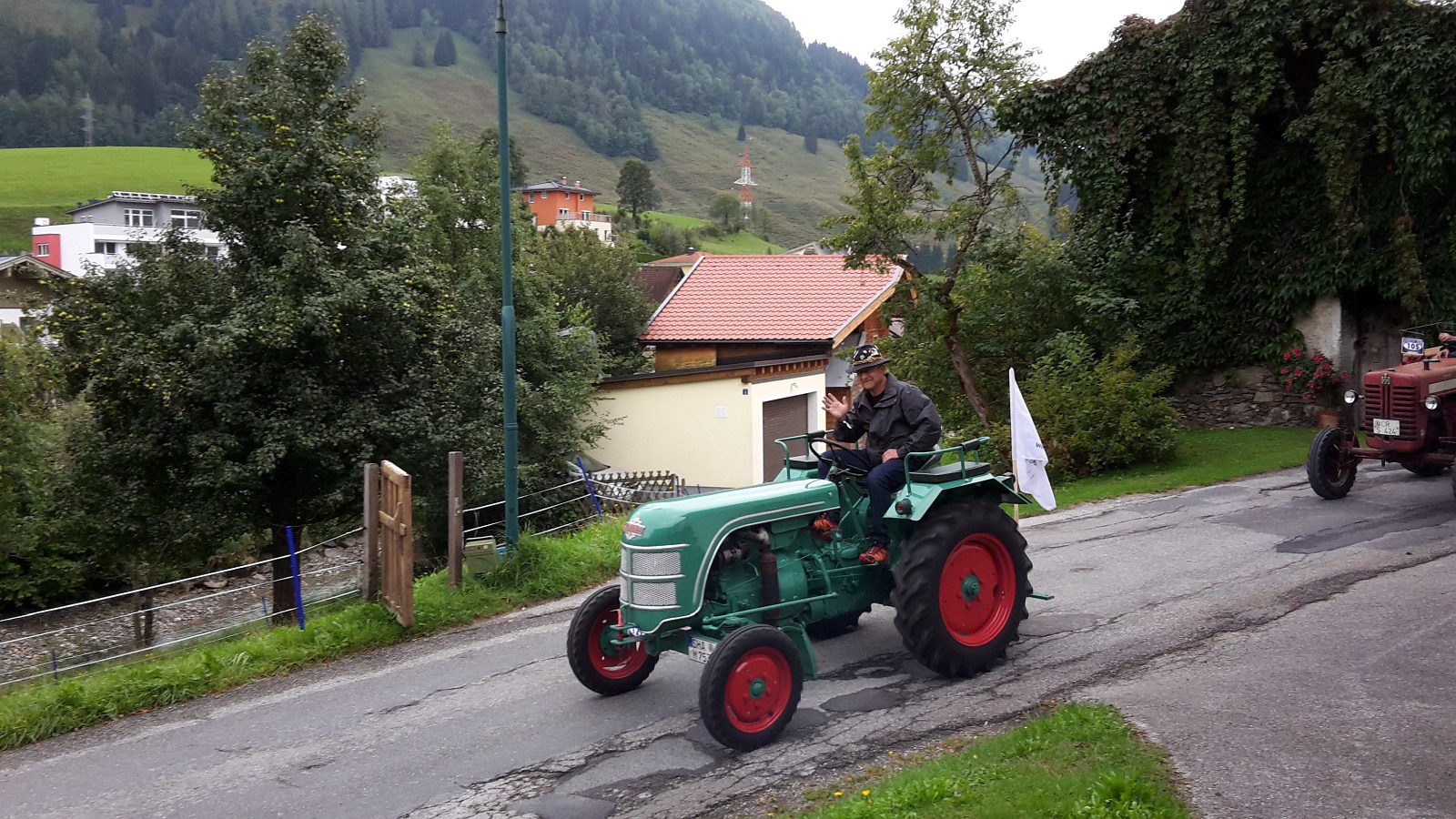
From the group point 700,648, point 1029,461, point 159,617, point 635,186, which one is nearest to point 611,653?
point 700,648

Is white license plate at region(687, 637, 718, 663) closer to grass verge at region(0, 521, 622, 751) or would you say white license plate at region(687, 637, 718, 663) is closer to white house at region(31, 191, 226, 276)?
grass verge at region(0, 521, 622, 751)

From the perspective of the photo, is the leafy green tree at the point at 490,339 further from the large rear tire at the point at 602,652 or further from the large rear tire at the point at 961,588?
the large rear tire at the point at 961,588

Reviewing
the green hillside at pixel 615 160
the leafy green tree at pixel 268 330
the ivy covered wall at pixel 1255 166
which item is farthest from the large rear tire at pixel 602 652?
the green hillside at pixel 615 160

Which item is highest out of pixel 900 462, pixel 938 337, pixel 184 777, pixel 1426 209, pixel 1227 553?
pixel 1426 209

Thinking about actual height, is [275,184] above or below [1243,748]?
above

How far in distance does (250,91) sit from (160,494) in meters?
5.68

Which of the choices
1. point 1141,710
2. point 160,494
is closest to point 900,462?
point 1141,710

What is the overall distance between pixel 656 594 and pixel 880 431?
1931 millimetres

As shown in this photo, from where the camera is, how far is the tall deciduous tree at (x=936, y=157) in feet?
57.5

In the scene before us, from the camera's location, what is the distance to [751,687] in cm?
595

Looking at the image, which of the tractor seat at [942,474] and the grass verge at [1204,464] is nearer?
the tractor seat at [942,474]

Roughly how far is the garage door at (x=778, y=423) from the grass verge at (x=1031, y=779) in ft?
69.1

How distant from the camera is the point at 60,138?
12681 centimetres

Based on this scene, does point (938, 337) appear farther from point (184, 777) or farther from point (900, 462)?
point (184, 777)
